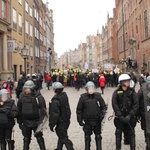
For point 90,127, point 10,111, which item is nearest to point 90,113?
point 90,127

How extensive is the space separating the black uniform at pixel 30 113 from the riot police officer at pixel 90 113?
0.85m

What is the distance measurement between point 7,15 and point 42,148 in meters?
22.0

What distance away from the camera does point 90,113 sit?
18.6 feet

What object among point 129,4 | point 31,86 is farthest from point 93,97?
point 129,4

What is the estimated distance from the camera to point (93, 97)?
5.79 metres

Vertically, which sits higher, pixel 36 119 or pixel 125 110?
pixel 125 110

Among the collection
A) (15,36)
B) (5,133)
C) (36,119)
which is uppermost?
(15,36)

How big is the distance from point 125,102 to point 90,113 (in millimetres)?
804

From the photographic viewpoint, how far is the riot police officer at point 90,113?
18.6 ft

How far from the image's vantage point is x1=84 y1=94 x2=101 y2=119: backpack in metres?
5.67

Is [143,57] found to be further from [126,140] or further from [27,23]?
[126,140]

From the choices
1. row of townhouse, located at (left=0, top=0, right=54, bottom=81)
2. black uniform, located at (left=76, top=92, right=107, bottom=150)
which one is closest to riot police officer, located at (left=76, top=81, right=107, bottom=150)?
black uniform, located at (left=76, top=92, right=107, bottom=150)

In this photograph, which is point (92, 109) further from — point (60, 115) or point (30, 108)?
point (30, 108)

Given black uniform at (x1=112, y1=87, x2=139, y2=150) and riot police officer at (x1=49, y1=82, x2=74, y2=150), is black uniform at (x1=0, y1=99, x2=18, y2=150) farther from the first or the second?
black uniform at (x1=112, y1=87, x2=139, y2=150)
